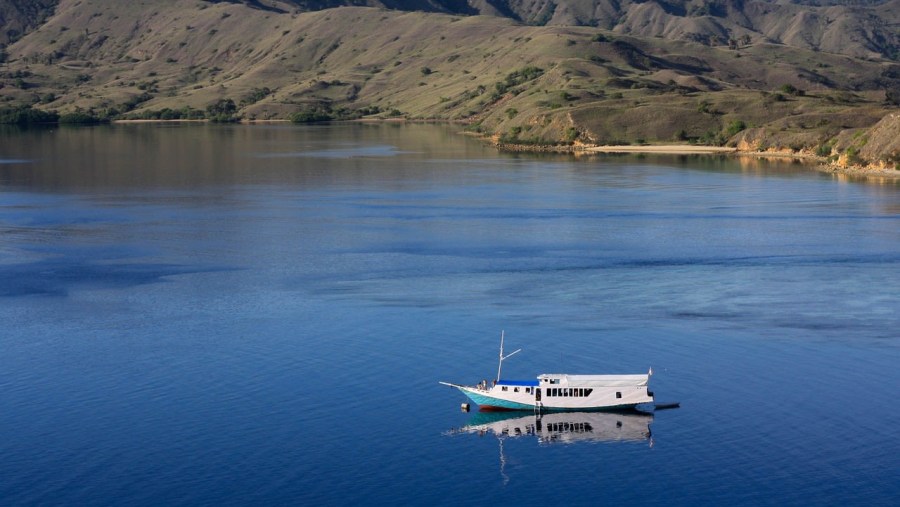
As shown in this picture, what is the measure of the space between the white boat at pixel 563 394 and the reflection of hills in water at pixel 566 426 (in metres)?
0.37

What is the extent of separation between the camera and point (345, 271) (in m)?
81.8

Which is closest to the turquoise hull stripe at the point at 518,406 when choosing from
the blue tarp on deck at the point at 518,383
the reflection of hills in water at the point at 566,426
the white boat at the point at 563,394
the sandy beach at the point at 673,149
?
the white boat at the point at 563,394

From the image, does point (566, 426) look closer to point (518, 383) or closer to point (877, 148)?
point (518, 383)

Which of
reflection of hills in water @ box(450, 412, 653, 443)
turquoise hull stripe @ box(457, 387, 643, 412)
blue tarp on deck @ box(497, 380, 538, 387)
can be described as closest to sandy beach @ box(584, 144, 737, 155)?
turquoise hull stripe @ box(457, 387, 643, 412)

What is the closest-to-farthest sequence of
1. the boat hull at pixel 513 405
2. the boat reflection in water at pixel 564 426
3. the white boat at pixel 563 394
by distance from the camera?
the boat reflection in water at pixel 564 426 < the white boat at pixel 563 394 < the boat hull at pixel 513 405

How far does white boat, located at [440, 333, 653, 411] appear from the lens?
52.3 metres

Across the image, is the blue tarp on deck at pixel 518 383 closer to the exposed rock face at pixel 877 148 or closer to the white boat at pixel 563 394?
the white boat at pixel 563 394

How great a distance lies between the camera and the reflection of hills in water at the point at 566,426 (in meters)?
49.7

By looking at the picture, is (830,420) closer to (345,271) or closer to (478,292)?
(478,292)

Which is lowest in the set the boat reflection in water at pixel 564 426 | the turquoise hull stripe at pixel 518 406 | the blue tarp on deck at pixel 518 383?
the boat reflection in water at pixel 564 426

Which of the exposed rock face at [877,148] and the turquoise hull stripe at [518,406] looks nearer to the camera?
the turquoise hull stripe at [518,406]

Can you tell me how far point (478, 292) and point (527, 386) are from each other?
72.8ft

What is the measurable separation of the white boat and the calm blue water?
60.6 inches

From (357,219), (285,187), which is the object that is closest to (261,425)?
(357,219)
